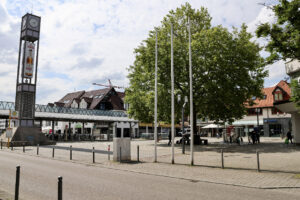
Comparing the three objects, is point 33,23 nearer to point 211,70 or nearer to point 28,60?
point 28,60

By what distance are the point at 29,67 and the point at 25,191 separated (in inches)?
1115

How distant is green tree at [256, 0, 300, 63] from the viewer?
10.2 m

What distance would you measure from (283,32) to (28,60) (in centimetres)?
3049

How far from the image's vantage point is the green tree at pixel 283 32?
10.2 m

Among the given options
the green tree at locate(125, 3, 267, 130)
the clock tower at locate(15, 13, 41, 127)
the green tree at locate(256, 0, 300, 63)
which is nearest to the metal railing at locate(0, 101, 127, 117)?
the clock tower at locate(15, 13, 41, 127)

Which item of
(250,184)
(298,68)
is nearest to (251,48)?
(298,68)

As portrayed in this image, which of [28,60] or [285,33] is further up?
[28,60]

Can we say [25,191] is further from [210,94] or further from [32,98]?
[32,98]

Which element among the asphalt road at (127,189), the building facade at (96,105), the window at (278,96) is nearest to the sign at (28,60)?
the asphalt road at (127,189)

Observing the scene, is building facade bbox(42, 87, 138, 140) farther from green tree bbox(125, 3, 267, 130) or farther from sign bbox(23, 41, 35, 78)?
green tree bbox(125, 3, 267, 130)

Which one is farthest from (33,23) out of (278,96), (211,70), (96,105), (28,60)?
(278,96)

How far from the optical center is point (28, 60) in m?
32.5

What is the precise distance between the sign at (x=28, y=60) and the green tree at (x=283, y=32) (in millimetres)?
29346

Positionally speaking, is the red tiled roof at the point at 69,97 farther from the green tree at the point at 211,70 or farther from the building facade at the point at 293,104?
the building facade at the point at 293,104
